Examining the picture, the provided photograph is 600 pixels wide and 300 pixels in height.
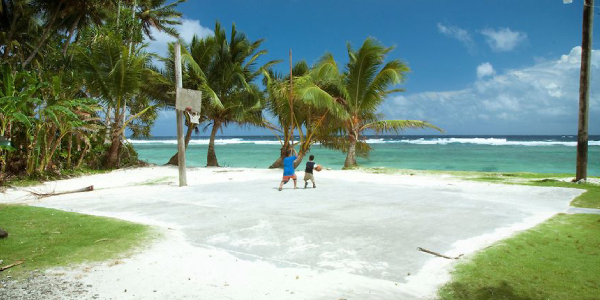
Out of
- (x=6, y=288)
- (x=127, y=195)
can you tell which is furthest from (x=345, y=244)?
(x=127, y=195)

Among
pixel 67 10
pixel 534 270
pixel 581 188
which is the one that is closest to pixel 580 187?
pixel 581 188

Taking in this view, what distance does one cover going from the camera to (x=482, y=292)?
3379mm

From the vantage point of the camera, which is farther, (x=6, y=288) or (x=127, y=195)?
(x=127, y=195)

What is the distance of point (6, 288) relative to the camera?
3.32 metres

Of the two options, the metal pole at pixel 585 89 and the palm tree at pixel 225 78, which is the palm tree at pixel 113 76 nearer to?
the palm tree at pixel 225 78

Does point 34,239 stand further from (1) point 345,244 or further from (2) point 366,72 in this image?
(2) point 366,72

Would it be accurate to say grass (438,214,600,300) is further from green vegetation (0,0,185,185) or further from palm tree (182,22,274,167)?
palm tree (182,22,274,167)

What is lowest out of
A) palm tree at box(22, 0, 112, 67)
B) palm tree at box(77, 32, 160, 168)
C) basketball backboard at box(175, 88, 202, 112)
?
basketball backboard at box(175, 88, 202, 112)

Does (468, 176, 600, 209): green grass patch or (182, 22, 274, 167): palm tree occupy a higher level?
(182, 22, 274, 167): palm tree

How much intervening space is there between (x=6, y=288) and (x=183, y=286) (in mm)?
1446

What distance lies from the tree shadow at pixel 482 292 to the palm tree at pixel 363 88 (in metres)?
12.7

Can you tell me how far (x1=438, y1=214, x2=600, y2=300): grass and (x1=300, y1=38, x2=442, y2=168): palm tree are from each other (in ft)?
36.9


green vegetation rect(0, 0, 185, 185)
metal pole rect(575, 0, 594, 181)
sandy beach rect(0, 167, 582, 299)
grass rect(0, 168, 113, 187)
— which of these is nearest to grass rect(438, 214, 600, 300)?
sandy beach rect(0, 167, 582, 299)

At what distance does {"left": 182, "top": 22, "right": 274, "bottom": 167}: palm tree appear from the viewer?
17.1 m
